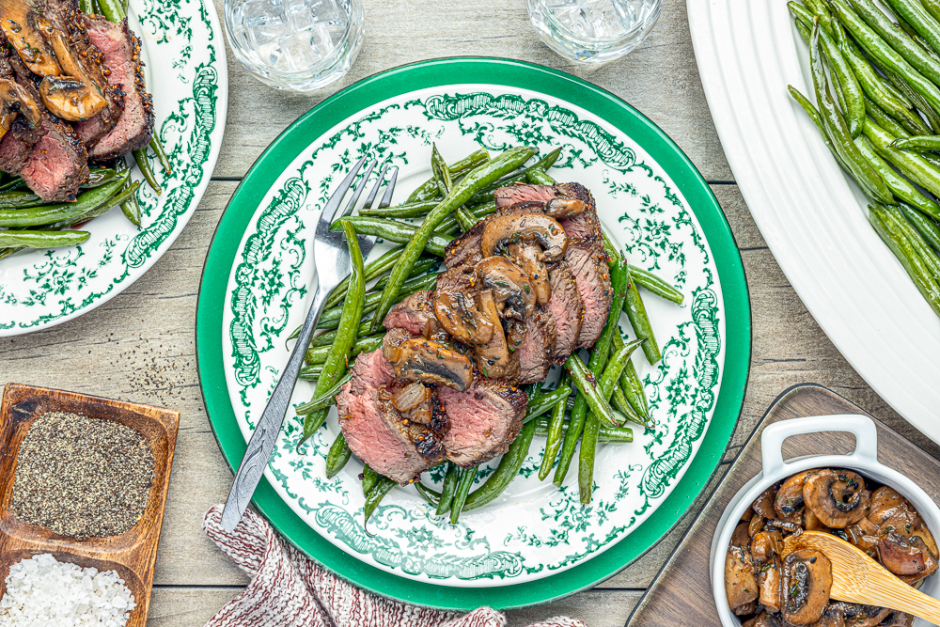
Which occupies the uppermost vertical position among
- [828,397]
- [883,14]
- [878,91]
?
[883,14]

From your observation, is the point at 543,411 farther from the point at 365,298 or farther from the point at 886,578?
the point at 886,578

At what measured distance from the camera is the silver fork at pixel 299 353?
8.20 feet

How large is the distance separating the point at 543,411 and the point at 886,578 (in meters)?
1.41

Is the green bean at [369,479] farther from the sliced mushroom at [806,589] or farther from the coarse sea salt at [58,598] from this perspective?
the sliced mushroom at [806,589]

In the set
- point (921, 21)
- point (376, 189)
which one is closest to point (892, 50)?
point (921, 21)

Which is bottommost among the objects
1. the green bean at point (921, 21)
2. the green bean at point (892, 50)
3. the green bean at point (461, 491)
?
the green bean at point (461, 491)

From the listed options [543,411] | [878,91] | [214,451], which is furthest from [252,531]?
[878,91]

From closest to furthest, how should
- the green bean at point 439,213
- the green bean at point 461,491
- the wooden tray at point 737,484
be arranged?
1. the green bean at point 439,213
2. the green bean at point 461,491
3. the wooden tray at point 737,484

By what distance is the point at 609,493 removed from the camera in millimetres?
2590

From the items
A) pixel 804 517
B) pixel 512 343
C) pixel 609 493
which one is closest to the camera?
pixel 512 343

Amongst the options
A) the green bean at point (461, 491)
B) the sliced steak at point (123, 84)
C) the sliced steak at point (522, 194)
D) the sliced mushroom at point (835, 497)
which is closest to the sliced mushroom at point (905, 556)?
the sliced mushroom at point (835, 497)

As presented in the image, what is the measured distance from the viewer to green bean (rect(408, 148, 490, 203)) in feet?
8.29

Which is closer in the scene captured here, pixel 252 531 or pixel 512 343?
pixel 512 343

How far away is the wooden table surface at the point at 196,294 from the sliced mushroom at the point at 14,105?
0.67 m
